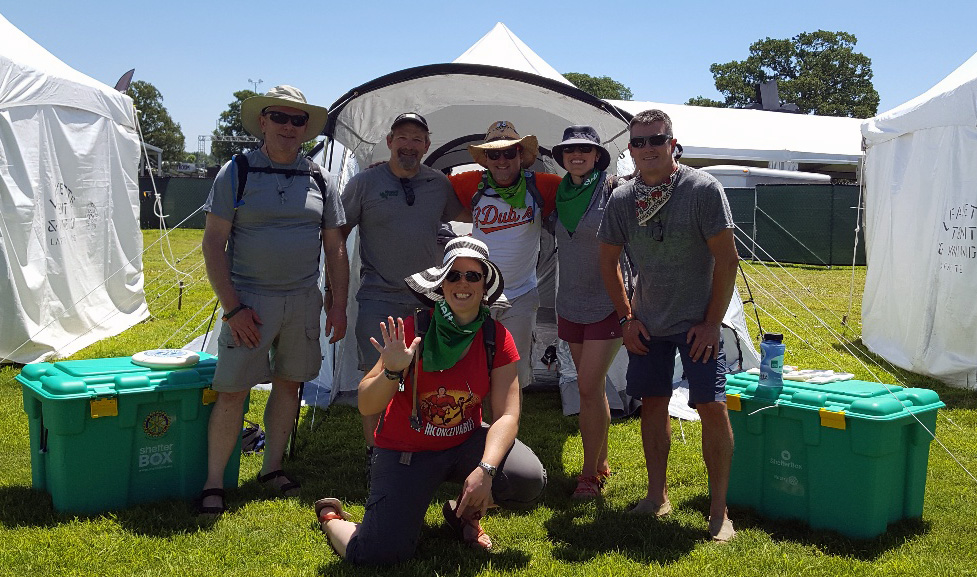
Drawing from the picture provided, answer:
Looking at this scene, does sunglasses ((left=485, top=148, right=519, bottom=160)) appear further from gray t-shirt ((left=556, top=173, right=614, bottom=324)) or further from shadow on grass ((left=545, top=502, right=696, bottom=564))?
shadow on grass ((left=545, top=502, right=696, bottom=564))

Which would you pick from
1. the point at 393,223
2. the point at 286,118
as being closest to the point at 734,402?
the point at 393,223

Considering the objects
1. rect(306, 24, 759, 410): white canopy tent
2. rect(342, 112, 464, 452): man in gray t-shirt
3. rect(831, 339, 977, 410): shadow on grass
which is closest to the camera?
rect(342, 112, 464, 452): man in gray t-shirt

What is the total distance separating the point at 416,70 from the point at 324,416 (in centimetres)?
240

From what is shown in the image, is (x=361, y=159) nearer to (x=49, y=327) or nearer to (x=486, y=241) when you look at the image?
(x=486, y=241)

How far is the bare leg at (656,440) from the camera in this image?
3371mm

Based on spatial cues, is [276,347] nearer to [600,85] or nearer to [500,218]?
[500,218]

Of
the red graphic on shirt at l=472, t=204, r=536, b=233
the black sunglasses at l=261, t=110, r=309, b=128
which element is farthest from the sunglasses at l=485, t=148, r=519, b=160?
the black sunglasses at l=261, t=110, r=309, b=128

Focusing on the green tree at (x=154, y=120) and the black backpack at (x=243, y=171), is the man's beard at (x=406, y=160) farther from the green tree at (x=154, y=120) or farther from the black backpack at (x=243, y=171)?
the green tree at (x=154, y=120)

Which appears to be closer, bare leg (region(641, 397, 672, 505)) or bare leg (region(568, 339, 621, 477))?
bare leg (region(641, 397, 672, 505))

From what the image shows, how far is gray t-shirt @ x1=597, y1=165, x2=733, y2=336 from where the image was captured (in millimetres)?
3025

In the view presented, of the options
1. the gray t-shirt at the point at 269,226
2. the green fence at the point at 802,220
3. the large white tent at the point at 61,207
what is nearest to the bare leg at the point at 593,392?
the gray t-shirt at the point at 269,226

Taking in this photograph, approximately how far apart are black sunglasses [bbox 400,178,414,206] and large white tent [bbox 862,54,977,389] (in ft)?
14.7

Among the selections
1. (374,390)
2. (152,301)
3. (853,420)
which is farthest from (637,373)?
(152,301)

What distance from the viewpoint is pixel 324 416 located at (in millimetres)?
5281
